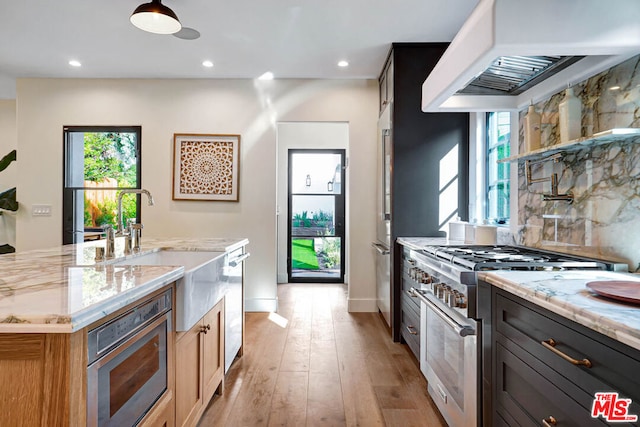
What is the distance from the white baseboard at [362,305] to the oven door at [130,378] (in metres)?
2.86

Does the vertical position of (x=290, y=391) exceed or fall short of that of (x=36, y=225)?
it falls short

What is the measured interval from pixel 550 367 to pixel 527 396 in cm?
20

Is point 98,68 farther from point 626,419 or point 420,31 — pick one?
point 626,419

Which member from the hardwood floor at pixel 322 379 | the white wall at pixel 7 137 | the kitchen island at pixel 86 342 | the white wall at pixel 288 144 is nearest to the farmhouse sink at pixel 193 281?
the kitchen island at pixel 86 342

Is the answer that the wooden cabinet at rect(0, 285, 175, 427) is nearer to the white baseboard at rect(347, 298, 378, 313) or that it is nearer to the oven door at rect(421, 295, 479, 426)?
the oven door at rect(421, 295, 479, 426)

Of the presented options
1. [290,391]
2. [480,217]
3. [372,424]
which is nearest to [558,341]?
[372,424]

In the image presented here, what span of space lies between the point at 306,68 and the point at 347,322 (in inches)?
105

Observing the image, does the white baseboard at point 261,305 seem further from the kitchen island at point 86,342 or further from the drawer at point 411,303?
the kitchen island at point 86,342

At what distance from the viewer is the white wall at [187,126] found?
4.20 metres

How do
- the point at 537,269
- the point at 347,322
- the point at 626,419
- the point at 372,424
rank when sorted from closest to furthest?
1. the point at 626,419
2. the point at 537,269
3. the point at 372,424
4. the point at 347,322

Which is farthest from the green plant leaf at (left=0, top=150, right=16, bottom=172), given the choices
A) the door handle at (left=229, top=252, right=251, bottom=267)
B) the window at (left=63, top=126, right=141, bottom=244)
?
the door handle at (left=229, top=252, right=251, bottom=267)

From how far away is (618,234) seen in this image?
5.22ft

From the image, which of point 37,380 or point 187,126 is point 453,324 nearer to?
point 37,380

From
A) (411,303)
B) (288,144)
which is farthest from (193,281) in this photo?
(288,144)
